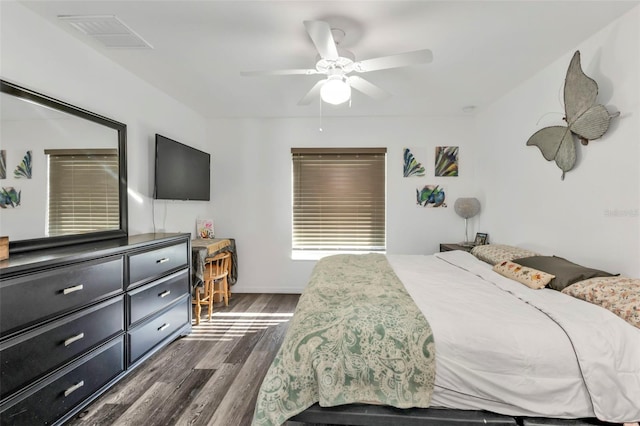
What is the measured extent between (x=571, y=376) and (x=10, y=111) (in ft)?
10.6

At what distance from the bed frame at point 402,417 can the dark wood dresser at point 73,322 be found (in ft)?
4.37

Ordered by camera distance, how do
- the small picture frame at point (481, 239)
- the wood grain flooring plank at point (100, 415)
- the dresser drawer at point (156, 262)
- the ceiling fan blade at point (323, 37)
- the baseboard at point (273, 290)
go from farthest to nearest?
the baseboard at point (273, 290) → the small picture frame at point (481, 239) → the dresser drawer at point (156, 262) → the wood grain flooring plank at point (100, 415) → the ceiling fan blade at point (323, 37)

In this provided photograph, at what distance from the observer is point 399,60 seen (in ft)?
5.79

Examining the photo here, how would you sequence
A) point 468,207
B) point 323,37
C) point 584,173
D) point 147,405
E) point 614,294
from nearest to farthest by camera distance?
point 614,294
point 323,37
point 147,405
point 584,173
point 468,207

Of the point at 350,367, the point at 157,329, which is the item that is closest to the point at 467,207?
the point at 350,367

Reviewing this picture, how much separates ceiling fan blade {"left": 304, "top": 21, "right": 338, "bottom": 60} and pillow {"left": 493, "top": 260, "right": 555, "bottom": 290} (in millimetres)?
2008

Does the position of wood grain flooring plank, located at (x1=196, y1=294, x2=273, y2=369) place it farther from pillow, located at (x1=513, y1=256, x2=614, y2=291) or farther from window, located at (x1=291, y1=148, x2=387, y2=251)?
pillow, located at (x1=513, y1=256, x2=614, y2=291)

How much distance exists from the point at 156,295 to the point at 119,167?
116cm

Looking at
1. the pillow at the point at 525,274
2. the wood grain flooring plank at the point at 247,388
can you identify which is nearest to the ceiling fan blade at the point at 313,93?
the pillow at the point at 525,274

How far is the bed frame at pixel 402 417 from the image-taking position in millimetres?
1227

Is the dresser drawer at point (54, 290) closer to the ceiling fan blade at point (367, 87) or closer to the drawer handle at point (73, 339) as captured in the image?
the drawer handle at point (73, 339)

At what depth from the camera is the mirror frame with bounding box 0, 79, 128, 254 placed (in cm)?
164

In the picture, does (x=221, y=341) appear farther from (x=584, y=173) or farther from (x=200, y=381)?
(x=584, y=173)

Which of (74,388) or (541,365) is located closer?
(541,365)
